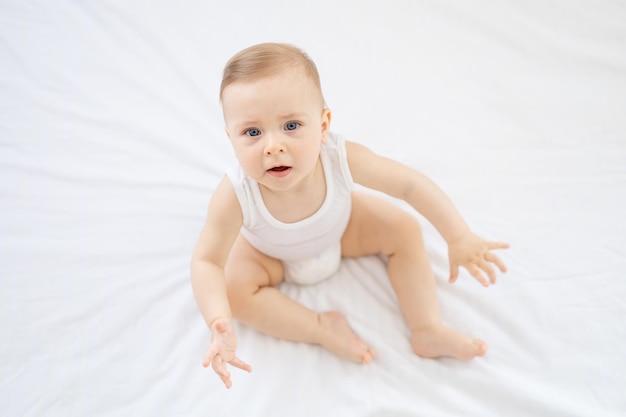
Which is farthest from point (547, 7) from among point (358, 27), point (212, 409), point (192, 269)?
point (212, 409)

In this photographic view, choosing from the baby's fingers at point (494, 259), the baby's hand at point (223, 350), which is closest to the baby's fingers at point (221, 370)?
the baby's hand at point (223, 350)

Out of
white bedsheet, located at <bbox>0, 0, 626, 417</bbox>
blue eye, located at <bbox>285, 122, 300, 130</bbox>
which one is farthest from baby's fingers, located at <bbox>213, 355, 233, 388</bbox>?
blue eye, located at <bbox>285, 122, 300, 130</bbox>

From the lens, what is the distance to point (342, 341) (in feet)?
3.59

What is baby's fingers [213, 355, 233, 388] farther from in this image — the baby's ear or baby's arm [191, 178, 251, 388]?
the baby's ear

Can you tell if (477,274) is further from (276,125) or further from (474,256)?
(276,125)

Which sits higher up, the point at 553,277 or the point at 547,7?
the point at 547,7

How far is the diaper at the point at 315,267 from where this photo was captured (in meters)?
1.19

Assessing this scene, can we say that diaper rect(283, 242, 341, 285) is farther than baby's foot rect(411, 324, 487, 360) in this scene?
Yes

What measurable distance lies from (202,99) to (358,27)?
1.53 feet

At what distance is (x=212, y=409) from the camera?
1.04 m

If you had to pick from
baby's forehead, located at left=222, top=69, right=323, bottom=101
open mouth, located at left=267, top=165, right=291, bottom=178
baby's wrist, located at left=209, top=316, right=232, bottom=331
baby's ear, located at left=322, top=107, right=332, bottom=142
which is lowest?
baby's wrist, located at left=209, top=316, right=232, bottom=331

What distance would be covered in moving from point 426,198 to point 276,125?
A: 1.16 ft

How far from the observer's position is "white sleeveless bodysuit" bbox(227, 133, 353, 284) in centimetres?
108

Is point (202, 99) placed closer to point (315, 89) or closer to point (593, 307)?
point (315, 89)
